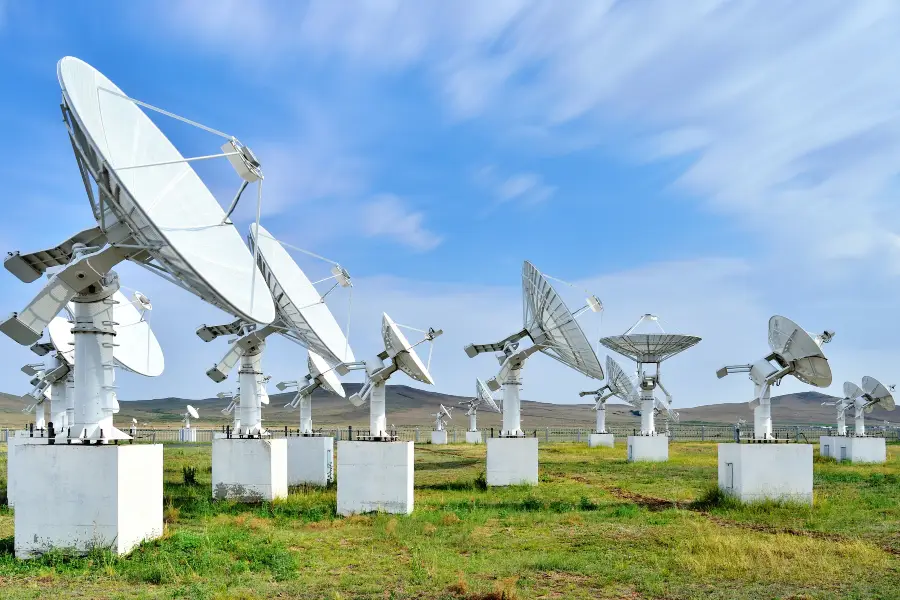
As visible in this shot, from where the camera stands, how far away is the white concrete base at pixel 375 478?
85.0 feet

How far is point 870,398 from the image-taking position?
5594 centimetres

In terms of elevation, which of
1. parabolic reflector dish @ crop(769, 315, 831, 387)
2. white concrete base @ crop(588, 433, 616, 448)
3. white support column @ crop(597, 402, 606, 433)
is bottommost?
white concrete base @ crop(588, 433, 616, 448)

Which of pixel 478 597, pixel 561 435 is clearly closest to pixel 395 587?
pixel 478 597

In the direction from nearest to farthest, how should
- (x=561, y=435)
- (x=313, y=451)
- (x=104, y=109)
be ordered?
(x=104, y=109), (x=313, y=451), (x=561, y=435)

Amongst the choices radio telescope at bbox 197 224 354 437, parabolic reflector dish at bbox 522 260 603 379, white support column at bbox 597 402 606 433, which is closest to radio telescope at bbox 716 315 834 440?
parabolic reflector dish at bbox 522 260 603 379

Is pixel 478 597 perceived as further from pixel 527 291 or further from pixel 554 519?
pixel 527 291

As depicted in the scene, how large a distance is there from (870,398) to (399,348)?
43276 mm

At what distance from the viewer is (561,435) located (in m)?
121

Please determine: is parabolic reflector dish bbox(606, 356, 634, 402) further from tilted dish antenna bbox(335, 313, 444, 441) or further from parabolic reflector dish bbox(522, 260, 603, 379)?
tilted dish antenna bbox(335, 313, 444, 441)

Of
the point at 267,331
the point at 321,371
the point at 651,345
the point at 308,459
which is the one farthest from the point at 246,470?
the point at 651,345

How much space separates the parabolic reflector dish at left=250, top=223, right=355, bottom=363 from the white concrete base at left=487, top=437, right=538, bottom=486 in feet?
26.5

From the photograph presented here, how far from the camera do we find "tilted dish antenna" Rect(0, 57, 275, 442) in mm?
17234

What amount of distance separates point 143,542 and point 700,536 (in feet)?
47.5

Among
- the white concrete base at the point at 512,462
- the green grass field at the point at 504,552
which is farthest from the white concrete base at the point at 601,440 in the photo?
the green grass field at the point at 504,552
